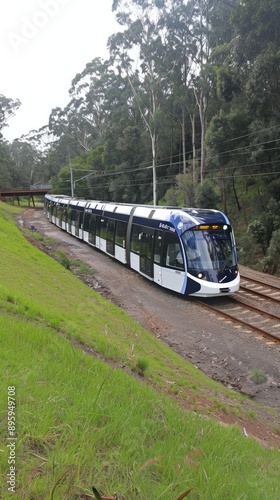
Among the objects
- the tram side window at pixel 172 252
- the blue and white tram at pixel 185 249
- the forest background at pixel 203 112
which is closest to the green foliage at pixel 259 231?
the forest background at pixel 203 112

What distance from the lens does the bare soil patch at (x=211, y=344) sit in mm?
6320

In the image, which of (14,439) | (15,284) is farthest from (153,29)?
(14,439)

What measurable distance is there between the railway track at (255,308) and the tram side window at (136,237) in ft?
15.1

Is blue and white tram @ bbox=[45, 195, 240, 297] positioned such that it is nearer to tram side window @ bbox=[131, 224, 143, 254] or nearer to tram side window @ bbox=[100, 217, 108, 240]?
tram side window @ bbox=[131, 224, 143, 254]

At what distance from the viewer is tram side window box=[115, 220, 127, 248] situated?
19.5m

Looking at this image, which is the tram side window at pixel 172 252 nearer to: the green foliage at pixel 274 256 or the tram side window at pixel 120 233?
the tram side window at pixel 120 233

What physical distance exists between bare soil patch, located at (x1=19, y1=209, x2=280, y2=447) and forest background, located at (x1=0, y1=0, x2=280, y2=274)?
35.4 ft

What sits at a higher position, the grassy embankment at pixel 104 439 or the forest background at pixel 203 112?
the forest background at pixel 203 112

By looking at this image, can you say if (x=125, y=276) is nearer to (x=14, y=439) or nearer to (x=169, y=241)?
(x=169, y=241)

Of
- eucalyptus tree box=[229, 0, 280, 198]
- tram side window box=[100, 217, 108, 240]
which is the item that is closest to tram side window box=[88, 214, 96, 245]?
tram side window box=[100, 217, 108, 240]

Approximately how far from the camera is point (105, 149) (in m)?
59.2

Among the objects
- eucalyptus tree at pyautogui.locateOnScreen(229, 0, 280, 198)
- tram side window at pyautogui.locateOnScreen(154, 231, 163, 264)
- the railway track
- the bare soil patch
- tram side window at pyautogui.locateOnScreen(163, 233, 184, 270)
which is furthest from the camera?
eucalyptus tree at pyautogui.locateOnScreen(229, 0, 280, 198)

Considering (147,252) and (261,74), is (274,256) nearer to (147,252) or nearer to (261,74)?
(147,252)

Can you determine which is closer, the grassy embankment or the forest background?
the grassy embankment
